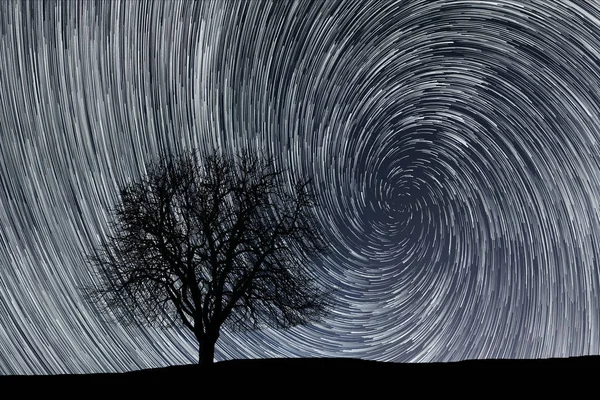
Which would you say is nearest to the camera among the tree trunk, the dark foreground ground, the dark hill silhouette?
the dark hill silhouette

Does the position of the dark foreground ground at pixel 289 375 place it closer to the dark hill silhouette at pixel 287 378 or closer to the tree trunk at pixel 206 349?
the dark hill silhouette at pixel 287 378

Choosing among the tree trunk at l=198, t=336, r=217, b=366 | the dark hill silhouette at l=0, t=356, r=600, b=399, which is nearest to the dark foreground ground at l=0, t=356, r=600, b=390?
the dark hill silhouette at l=0, t=356, r=600, b=399

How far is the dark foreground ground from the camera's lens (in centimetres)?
931

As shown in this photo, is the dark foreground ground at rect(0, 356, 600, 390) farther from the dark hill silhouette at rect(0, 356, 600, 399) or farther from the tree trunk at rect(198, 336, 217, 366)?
the tree trunk at rect(198, 336, 217, 366)

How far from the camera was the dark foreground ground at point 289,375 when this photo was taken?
931 cm

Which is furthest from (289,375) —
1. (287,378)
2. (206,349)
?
(206,349)

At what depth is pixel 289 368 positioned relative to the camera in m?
10.6

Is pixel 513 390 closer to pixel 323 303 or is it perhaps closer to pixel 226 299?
pixel 323 303

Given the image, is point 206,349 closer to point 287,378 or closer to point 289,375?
point 289,375

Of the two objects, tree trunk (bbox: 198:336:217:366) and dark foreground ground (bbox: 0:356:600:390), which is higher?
tree trunk (bbox: 198:336:217:366)

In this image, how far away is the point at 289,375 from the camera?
9.96 m

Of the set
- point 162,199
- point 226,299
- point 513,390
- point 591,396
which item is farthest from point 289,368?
point 162,199

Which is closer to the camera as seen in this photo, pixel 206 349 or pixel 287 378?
pixel 287 378

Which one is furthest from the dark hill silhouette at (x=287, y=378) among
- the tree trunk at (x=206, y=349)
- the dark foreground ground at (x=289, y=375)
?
the tree trunk at (x=206, y=349)
